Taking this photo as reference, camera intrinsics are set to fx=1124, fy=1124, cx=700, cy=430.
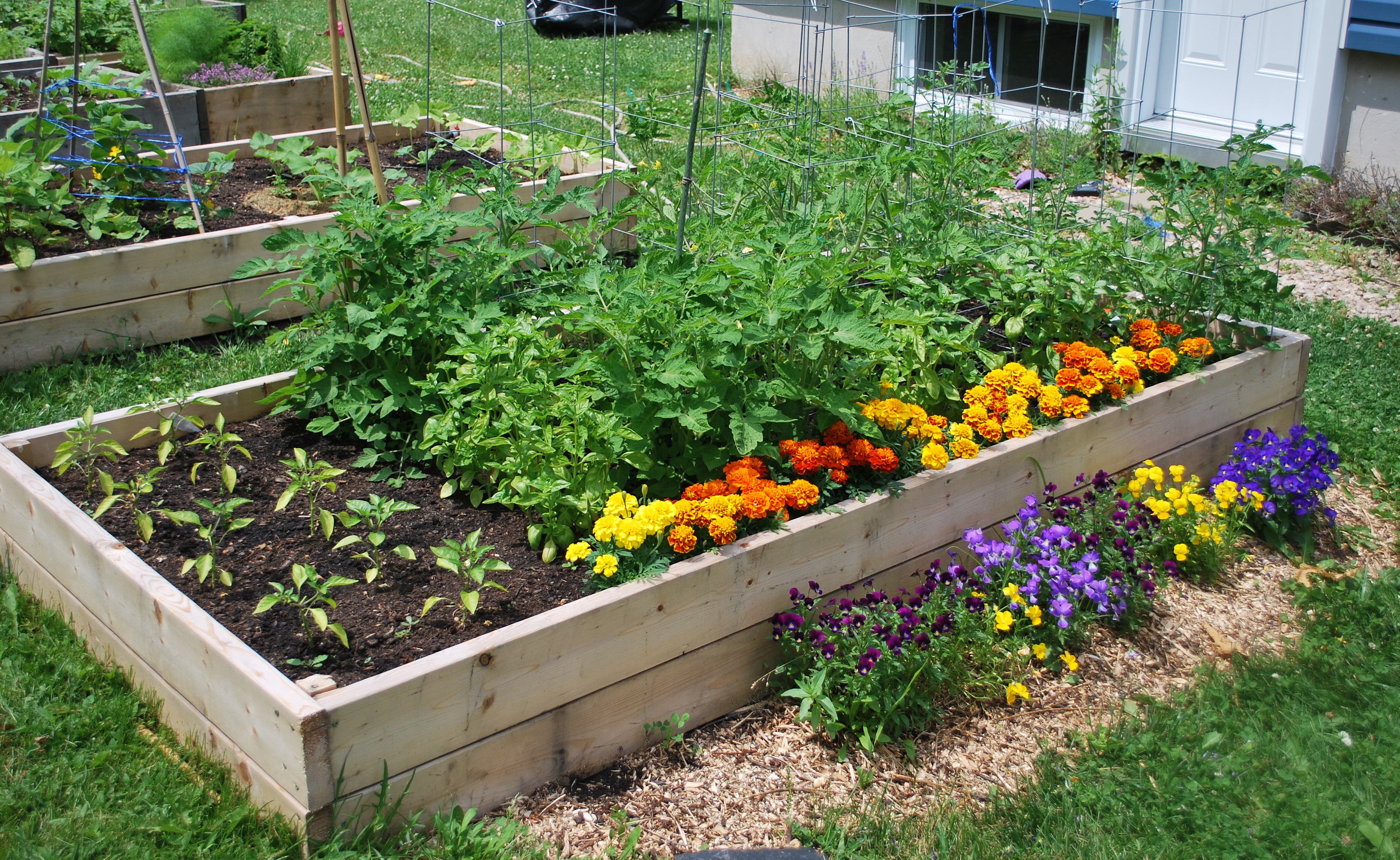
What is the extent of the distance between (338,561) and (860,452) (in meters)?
1.41

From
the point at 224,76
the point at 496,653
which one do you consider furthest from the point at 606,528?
the point at 224,76

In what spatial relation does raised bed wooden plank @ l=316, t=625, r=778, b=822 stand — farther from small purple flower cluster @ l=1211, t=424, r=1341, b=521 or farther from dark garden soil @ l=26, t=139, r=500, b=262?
dark garden soil @ l=26, t=139, r=500, b=262

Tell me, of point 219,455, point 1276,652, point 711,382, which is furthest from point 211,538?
point 1276,652

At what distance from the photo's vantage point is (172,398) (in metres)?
3.39

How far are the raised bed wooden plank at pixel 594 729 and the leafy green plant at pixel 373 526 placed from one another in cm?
56

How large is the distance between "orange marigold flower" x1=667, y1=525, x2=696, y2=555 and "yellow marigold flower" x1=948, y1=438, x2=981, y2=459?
0.94 metres

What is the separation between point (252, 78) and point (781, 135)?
13.8 ft

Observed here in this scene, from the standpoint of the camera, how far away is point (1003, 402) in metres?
3.45

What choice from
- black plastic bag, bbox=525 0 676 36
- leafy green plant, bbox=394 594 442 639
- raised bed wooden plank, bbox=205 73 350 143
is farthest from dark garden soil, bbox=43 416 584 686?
black plastic bag, bbox=525 0 676 36

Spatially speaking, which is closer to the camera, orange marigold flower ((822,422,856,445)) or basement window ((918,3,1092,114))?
orange marigold flower ((822,422,856,445))

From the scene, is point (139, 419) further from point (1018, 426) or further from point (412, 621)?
point (1018, 426)

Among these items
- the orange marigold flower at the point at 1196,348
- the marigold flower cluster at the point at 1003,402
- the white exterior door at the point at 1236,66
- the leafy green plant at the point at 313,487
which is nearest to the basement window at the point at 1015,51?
the white exterior door at the point at 1236,66

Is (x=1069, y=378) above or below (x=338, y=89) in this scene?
below

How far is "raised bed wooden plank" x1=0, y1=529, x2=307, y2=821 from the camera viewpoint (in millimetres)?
2338
